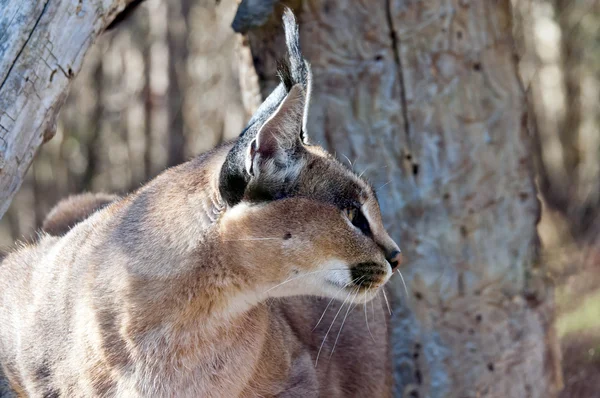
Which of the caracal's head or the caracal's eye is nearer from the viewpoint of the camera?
the caracal's head

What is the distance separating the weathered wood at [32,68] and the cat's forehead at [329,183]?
1.21 metres

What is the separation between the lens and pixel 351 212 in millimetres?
3518

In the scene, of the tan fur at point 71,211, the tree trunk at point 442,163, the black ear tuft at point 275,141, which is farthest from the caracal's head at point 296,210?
the tan fur at point 71,211

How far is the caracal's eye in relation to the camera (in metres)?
3.50

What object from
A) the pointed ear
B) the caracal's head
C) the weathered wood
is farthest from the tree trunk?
the pointed ear

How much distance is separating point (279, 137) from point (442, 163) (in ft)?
7.18

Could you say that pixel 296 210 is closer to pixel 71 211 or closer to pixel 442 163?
pixel 442 163

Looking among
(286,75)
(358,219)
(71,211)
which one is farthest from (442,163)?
(71,211)

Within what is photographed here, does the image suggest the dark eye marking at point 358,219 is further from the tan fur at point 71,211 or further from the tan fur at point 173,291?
the tan fur at point 71,211

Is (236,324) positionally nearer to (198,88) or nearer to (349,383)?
(349,383)

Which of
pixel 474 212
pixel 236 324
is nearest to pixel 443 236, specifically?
pixel 474 212

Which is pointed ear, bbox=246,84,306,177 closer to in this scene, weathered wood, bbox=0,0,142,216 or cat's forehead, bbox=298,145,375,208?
cat's forehead, bbox=298,145,375,208

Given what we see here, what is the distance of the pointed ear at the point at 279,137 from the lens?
10.2 ft

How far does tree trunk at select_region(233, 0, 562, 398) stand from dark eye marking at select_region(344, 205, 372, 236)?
5.51 feet
